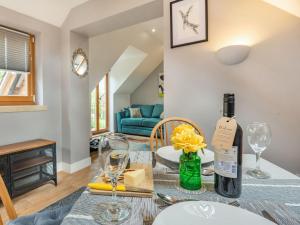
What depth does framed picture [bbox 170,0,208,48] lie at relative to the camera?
156 cm

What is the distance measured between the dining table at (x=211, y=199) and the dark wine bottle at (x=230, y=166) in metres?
0.03

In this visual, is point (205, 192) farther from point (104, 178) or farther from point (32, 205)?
point (32, 205)

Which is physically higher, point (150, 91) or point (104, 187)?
point (150, 91)

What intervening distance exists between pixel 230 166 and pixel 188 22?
1475mm

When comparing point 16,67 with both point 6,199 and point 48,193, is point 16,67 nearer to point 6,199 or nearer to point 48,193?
point 48,193

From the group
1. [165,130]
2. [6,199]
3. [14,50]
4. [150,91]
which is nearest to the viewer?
[6,199]

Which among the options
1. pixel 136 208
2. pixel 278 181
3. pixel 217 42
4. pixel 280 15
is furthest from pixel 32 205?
pixel 280 15

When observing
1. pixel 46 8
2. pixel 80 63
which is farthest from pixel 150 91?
pixel 46 8

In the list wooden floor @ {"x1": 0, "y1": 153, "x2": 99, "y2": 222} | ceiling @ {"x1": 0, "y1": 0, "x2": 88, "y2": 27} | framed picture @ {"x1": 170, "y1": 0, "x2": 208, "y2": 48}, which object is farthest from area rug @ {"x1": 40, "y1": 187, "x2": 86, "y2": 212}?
ceiling @ {"x1": 0, "y1": 0, "x2": 88, "y2": 27}

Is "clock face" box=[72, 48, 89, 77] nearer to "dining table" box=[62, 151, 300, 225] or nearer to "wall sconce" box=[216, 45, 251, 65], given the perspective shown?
"wall sconce" box=[216, 45, 251, 65]

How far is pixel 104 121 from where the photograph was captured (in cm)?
573

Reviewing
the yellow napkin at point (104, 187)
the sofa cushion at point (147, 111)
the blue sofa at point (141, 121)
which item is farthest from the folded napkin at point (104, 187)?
the sofa cushion at point (147, 111)

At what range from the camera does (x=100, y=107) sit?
18.2 ft

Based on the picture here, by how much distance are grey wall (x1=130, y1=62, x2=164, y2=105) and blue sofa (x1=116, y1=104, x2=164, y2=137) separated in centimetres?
51
